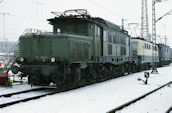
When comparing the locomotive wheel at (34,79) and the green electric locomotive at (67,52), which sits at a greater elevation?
the green electric locomotive at (67,52)

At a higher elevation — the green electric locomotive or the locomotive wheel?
the green electric locomotive

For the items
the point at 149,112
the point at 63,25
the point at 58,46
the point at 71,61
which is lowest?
the point at 149,112

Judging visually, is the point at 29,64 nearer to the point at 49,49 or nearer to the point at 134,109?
the point at 49,49

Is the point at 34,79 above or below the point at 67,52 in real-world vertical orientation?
below

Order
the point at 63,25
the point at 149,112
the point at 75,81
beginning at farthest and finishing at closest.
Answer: the point at 63,25 → the point at 75,81 → the point at 149,112

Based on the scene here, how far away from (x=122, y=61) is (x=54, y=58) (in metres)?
9.04

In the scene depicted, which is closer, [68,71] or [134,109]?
[134,109]

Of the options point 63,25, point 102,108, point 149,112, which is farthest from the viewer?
point 63,25

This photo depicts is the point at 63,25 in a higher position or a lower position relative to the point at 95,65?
higher

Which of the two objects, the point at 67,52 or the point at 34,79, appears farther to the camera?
the point at 34,79

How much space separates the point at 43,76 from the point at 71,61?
1600 mm

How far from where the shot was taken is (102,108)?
7602mm

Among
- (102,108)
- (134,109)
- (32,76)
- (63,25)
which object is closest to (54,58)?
(32,76)

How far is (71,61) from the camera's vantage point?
11055 mm
